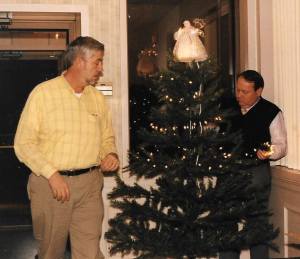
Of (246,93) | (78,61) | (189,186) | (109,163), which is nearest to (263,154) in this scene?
(246,93)

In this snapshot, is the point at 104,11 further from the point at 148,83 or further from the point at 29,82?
the point at 29,82

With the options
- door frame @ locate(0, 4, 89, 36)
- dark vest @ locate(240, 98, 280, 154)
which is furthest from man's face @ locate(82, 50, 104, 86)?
dark vest @ locate(240, 98, 280, 154)

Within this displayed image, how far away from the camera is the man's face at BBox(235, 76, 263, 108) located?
15.9 feet

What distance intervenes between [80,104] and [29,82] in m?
2.06

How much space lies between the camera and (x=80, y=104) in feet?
13.3

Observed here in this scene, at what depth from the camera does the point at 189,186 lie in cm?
427

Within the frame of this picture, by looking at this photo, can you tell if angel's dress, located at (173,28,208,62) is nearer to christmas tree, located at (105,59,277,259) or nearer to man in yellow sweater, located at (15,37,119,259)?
christmas tree, located at (105,59,277,259)

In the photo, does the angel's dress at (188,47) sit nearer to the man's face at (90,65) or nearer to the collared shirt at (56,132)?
the man's face at (90,65)

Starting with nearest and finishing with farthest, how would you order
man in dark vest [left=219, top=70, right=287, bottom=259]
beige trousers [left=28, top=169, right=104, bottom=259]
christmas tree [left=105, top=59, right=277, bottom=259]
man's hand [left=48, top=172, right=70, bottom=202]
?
1. man's hand [left=48, top=172, right=70, bottom=202]
2. beige trousers [left=28, top=169, right=104, bottom=259]
3. christmas tree [left=105, top=59, right=277, bottom=259]
4. man in dark vest [left=219, top=70, right=287, bottom=259]

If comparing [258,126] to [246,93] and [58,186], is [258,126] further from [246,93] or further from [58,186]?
[58,186]

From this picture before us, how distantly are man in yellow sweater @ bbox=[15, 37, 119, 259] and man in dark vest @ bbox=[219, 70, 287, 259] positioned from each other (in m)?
1.25

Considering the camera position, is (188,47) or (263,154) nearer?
(263,154)

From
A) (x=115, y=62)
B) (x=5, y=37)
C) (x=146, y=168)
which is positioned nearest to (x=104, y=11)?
(x=115, y=62)

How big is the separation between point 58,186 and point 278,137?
6.17 feet
